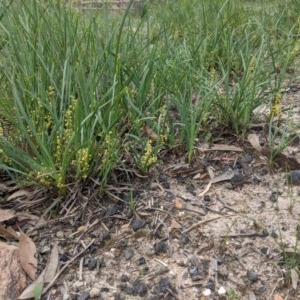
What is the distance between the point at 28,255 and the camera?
5.04 feet

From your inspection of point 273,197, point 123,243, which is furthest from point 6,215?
point 273,197

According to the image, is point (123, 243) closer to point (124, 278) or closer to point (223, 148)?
point (124, 278)

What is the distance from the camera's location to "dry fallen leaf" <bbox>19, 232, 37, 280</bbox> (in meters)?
1.50

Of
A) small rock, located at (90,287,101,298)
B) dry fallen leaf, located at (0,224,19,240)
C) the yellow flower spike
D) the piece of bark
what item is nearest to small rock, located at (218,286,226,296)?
small rock, located at (90,287,101,298)

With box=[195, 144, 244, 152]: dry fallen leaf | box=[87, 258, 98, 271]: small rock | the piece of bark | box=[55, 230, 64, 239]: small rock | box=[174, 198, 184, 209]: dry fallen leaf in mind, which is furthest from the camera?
box=[195, 144, 244, 152]: dry fallen leaf

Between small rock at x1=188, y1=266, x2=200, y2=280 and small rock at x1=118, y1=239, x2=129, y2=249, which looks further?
small rock at x1=118, y1=239, x2=129, y2=249

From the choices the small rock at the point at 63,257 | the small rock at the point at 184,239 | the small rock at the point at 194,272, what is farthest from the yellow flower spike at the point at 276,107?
the small rock at the point at 63,257

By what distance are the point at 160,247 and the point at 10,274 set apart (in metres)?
0.48

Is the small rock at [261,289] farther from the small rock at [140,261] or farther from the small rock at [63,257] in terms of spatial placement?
the small rock at [63,257]

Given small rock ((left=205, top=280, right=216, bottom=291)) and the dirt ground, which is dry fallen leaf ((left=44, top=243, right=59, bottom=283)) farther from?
small rock ((left=205, top=280, right=216, bottom=291))

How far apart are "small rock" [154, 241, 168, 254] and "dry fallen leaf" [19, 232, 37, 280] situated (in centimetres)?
40

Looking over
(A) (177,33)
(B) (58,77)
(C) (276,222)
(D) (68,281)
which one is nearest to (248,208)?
(C) (276,222)

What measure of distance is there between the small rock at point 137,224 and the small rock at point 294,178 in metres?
0.60

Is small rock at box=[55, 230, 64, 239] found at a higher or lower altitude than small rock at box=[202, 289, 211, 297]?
higher
